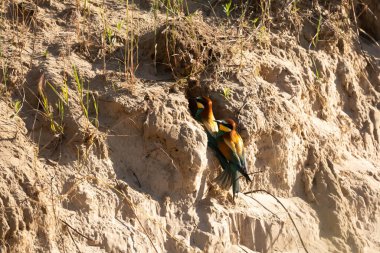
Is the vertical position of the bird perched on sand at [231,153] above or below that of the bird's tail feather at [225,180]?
above

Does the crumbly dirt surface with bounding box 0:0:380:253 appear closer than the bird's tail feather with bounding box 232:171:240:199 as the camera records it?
Yes

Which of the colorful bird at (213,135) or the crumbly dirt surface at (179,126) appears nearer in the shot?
the crumbly dirt surface at (179,126)

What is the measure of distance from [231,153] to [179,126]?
1.07ft

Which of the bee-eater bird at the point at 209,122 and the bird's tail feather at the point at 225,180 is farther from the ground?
the bee-eater bird at the point at 209,122

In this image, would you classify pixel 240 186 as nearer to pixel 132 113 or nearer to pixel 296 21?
pixel 132 113

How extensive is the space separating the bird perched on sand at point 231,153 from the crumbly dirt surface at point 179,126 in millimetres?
71

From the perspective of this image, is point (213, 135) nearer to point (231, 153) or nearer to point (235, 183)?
point (231, 153)

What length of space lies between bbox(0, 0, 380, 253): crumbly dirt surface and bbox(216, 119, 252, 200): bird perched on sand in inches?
2.8

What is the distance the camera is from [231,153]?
14.5ft

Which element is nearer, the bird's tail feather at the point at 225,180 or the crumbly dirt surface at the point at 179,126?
the crumbly dirt surface at the point at 179,126

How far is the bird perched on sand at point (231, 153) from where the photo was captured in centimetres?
438

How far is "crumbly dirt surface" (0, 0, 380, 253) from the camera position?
12.7 ft

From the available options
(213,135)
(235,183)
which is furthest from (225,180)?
(213,135)

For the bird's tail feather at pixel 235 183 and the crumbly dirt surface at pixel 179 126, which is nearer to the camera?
the crumbly dirt surface at pixel 179 126
